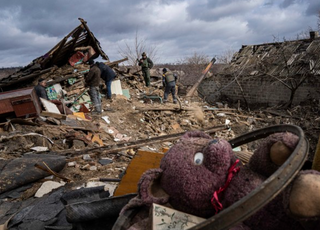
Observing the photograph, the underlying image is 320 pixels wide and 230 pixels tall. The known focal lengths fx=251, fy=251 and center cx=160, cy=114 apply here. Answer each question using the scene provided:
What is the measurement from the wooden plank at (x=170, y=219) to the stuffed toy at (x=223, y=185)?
9 cm

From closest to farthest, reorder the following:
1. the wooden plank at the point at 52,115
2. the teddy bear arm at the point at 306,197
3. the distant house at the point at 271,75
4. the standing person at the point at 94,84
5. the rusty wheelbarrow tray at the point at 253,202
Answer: the rusty wheelbarrow tray at the point at 253,202, the teddy bear arm at the point at 306,197, the wooden plank at the point at 52,115, the standing person at the point at 94,84, the distant house at the point at 271,75

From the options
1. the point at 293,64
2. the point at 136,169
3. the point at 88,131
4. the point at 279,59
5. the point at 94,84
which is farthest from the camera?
the point at 279,59

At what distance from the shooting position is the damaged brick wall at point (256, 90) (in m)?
11.8

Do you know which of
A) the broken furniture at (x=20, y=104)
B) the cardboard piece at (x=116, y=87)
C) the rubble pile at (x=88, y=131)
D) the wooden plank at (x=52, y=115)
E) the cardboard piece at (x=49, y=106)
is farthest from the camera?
the cardboard piece at (x=116, y=87)

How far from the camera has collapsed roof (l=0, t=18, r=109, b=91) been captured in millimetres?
10773

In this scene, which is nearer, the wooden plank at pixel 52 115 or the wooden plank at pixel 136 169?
the wooden plank at pixel 136 169

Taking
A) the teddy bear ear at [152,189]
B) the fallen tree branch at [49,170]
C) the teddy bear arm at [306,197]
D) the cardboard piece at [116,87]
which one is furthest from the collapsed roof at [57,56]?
the teddy bear arm at [306,197]

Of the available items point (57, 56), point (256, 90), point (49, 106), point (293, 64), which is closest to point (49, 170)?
point (49, 106)

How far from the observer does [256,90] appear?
1343 cm

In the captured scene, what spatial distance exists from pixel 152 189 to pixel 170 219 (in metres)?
0.32

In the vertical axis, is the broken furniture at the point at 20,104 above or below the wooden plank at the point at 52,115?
above

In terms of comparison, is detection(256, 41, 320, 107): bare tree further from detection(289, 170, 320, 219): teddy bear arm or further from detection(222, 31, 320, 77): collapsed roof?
detection(289, 170, 320, 219): teddy bear arm

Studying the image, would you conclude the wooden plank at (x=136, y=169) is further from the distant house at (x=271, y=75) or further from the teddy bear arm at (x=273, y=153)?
the distant house at (x=271, y=75)

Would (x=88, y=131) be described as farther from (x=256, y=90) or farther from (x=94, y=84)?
(x=256, y=90)
